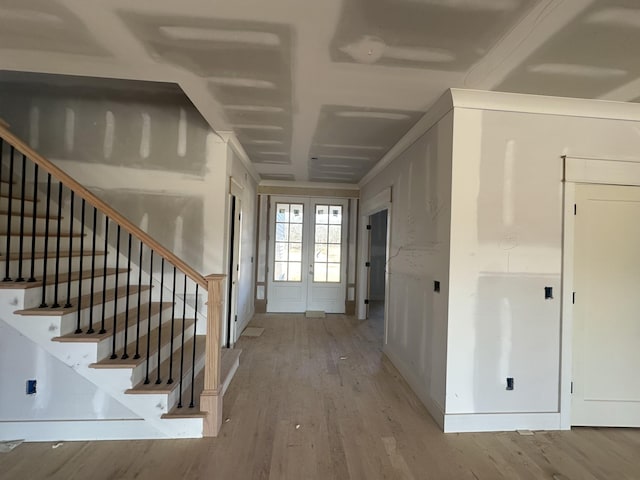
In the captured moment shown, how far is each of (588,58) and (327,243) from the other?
472cm

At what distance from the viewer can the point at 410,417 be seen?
257 cm

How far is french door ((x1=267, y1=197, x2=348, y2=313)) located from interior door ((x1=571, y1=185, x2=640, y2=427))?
4031mm

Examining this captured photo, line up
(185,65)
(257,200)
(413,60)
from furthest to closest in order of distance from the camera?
1. (257,200)
2. (185,65)
3. (413,60)

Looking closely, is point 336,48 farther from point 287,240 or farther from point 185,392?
point 287,240

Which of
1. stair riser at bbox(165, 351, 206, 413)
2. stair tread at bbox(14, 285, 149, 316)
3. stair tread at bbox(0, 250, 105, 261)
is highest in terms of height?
stair tread at bbox(0, 250, 105, 261)

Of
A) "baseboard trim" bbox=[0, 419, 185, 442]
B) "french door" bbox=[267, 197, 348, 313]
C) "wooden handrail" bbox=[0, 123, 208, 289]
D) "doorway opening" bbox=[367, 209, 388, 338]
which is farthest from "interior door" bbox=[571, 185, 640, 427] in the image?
"doorway opening" bbox=[367, 209, 388, 338]

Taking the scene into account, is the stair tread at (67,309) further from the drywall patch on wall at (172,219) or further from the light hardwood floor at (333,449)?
the light hardwood floor at (333,449)

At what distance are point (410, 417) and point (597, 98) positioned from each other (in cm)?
290

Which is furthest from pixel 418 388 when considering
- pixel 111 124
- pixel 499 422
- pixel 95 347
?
pixel 111 124

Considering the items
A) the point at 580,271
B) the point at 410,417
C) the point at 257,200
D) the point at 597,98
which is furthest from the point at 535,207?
the point at 257,200

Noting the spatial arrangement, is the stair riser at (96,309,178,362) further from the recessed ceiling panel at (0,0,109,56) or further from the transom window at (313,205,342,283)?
the transom window at (313,205,342,283)

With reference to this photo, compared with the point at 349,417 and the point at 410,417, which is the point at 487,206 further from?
the point at 349,417

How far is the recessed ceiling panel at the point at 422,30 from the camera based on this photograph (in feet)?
5.02

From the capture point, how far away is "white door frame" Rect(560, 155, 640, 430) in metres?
2.46
